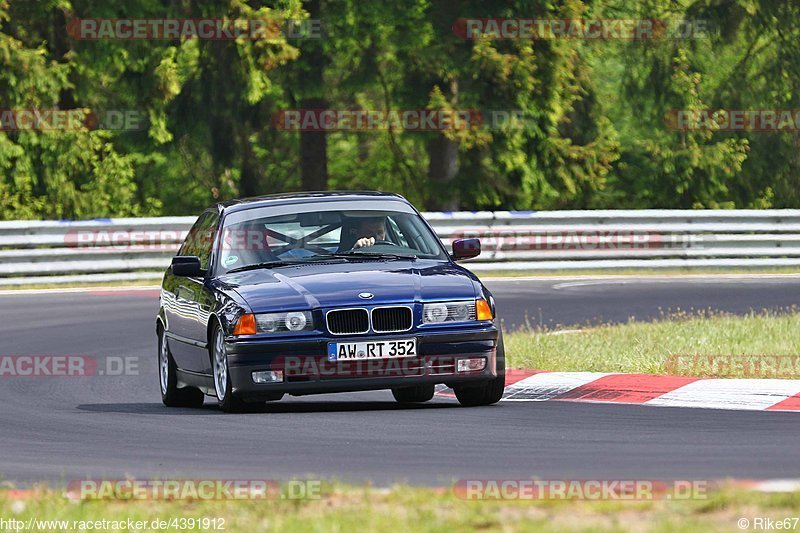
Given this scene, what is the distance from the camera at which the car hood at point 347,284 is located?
1118 cm

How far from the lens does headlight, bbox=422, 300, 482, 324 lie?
1123cm

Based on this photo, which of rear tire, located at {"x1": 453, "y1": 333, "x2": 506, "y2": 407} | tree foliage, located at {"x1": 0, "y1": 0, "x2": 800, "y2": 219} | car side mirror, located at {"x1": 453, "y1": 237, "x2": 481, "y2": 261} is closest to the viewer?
rear tire, located at {"x1": 453, "y1": 333, "x2": 506, "y2": 407}

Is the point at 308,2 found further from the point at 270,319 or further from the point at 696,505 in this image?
the point at 696,505

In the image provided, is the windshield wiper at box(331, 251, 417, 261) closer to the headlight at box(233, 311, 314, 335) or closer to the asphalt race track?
the asphalt race track

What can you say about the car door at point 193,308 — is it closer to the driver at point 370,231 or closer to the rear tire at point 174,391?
the rear tire at point 174,391

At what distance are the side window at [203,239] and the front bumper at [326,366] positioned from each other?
1.71 m

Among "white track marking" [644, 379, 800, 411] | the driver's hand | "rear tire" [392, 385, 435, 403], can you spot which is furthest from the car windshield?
"white track marking" [644, 379, 800, 411]

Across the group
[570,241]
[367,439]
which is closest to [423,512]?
[367,439]

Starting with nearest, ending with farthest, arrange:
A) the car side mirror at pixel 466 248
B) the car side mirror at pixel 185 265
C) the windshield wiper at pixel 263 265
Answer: the windshield wiper at pixel 263 265
the car side mirror at pixel 185 265
the car side mirror at pixel 466 248

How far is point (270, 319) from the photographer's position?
11148 millimetres

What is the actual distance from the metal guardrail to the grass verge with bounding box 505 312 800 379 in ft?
31.2

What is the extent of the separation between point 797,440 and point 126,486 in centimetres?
364

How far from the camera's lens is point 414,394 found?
12781mm

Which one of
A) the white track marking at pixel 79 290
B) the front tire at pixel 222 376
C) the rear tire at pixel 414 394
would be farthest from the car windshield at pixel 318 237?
the white track marking at pixel 79 290
